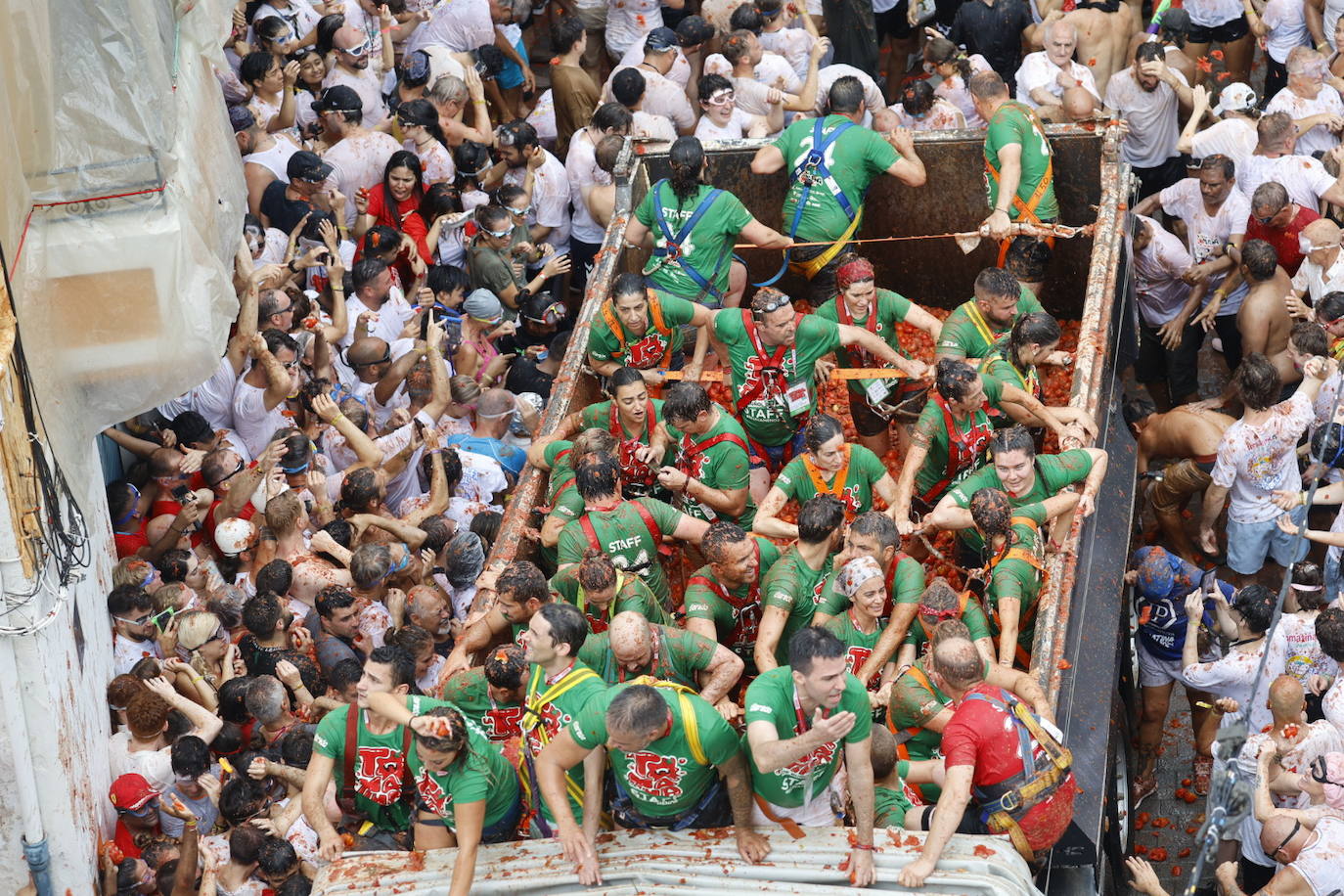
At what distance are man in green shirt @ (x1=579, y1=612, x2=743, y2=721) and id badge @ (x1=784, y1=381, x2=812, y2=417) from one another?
205cm

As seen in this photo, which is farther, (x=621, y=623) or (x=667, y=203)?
(x=667, y=203)

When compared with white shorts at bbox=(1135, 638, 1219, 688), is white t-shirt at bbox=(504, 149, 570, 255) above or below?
above

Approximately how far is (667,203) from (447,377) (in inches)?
62.2

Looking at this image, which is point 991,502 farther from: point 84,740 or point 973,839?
point 84,740

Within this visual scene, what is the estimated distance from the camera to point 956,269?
11.3m

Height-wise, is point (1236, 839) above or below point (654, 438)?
below

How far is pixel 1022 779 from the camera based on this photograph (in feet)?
22.0

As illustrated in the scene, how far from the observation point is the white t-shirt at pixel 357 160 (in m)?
11.1

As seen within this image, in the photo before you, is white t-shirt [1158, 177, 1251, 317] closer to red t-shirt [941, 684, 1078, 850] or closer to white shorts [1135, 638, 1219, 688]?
white shorts [1135, 638, 1219, 688]

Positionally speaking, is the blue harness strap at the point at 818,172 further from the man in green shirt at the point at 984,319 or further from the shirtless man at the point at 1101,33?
the shirtless man at the point at 1101,33

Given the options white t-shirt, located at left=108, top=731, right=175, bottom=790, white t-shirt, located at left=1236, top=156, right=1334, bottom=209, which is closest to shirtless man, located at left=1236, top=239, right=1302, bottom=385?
white t-shirt, located at left=1236, top=156, right=1334, bottom=209

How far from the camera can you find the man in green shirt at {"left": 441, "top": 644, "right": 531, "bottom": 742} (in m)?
7.34

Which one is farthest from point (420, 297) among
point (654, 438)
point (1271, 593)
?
point (1271, 593)

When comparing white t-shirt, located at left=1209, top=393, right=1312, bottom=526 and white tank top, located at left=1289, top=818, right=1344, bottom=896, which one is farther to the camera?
white t-shirt, located at left=1209, top=393, right=1312, bottom=526
